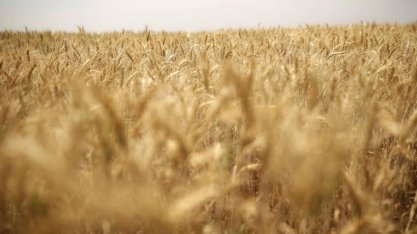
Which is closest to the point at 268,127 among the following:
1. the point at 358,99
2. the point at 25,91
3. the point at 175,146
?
the point at 175,146

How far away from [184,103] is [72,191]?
1.40ft

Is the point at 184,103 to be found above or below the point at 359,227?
above

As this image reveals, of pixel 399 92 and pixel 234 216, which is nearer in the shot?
pixel 234 216

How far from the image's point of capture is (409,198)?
1052 mm

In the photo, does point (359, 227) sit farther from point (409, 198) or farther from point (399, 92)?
point (399, 92)

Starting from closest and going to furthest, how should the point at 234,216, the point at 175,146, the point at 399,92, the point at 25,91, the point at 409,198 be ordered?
the point at 175,146 < the point at 234,216 < the point at 409,198 < the point at 399,92 < the point at 25,91

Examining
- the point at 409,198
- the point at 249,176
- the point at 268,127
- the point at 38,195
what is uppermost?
the point at 268,127

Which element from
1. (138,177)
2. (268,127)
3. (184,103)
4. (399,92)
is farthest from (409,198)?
(138,177)

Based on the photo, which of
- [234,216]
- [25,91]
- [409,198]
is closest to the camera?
[234,216]

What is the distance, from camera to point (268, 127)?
68 centimetres

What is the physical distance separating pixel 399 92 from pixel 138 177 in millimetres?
1128

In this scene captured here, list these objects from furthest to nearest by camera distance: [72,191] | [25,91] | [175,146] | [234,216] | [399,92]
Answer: [25,91], [399,92], [234,216], [175,146], [72,191]

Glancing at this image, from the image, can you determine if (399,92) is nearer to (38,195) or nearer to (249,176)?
(249,176)

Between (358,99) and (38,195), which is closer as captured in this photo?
(38,195)
